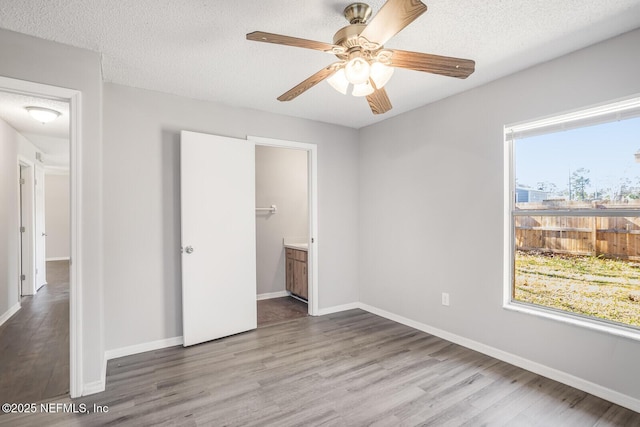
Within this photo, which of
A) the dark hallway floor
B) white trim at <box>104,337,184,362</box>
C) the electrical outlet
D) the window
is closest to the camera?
the window

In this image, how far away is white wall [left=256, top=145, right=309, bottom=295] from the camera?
490 cm

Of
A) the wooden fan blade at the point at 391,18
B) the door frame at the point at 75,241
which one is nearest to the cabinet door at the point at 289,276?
the door frame at the point at 75,241

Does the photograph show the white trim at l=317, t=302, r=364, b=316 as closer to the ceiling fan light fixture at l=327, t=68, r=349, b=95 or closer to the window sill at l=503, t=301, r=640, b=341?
the window sill at l=503, t=301, r=640, b=341

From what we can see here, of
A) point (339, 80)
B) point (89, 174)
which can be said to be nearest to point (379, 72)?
point (339, 80)

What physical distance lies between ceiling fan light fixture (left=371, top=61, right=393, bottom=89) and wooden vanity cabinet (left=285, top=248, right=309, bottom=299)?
301 cm

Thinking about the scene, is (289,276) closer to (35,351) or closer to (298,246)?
(298,246)

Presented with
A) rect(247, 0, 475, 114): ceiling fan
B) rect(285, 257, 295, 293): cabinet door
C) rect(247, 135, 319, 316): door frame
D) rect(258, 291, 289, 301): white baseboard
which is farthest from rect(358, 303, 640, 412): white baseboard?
rect(247, 0, 475, 114): ceiling fan

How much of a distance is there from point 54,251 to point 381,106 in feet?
33.0

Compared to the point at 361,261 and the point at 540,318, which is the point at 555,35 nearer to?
the point at 540,318

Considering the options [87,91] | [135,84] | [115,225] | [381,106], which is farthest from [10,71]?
[381,106]

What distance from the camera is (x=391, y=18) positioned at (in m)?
1.39

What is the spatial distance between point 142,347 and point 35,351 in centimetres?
103

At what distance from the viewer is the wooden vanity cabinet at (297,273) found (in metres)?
4.50

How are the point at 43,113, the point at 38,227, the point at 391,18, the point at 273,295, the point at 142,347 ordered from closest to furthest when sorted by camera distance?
the point at 391,18, the point at 142,347, the point at 43,113, the point at 273,295, the point at 38,227
